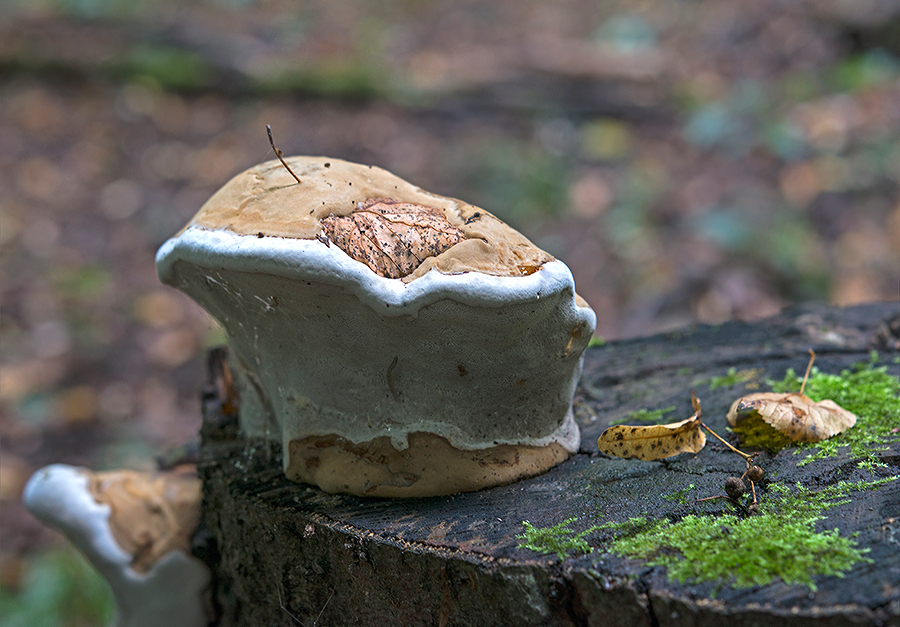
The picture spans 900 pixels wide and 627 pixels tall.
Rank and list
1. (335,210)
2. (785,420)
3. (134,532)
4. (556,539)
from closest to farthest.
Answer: (556,539) < (335,210) < (785,420) < (134,532)

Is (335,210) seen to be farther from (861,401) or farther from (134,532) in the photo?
(861,401)

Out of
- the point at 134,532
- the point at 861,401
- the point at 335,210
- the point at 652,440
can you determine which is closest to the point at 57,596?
the point at 134,532

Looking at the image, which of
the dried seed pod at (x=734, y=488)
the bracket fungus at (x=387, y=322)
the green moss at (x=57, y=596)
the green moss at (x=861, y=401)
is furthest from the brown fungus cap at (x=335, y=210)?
the green moss at (x=57, y=596)

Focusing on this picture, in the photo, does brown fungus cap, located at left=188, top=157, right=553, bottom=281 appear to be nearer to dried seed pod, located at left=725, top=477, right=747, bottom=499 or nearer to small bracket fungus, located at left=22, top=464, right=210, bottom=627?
dried seed pod, located at left=725, top=477, right=747, bottom=499

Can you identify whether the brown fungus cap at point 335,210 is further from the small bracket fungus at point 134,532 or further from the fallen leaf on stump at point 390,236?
the small bracket fungus at point 134,532

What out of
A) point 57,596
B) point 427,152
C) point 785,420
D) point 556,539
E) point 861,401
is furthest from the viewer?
point 427,152

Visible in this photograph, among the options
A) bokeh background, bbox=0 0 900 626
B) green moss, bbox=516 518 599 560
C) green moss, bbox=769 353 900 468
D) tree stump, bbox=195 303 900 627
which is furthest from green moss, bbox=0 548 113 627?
green moss, bbox=769 353 900 468

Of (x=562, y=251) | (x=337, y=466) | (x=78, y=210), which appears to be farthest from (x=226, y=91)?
(x=337, y=466)
